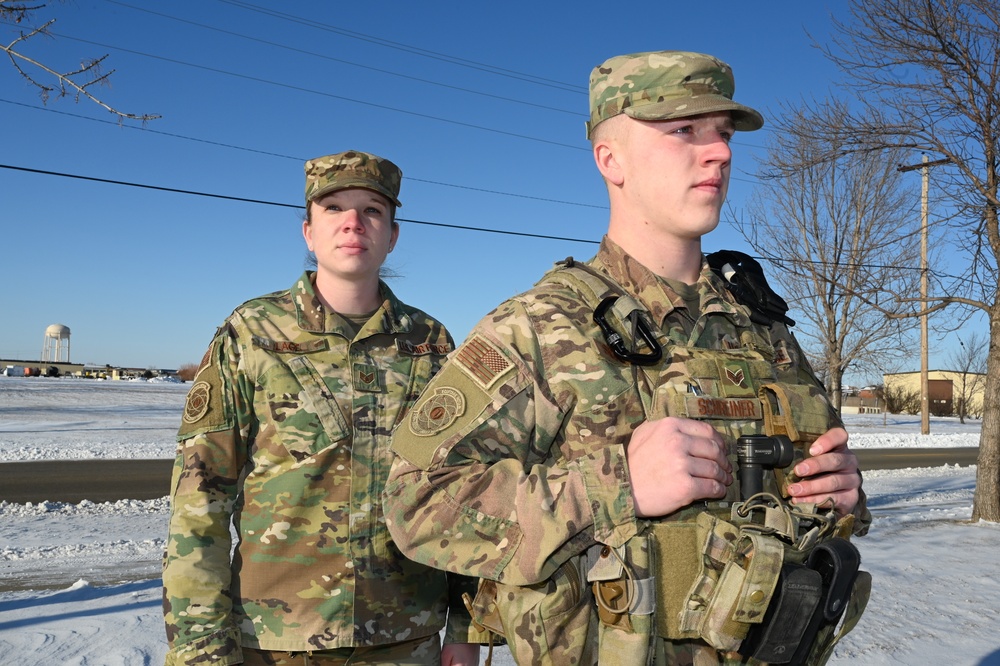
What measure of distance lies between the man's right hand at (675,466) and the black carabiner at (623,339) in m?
0.18

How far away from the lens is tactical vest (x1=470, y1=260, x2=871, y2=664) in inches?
55.0

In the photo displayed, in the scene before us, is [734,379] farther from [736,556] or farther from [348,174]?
[348,174]

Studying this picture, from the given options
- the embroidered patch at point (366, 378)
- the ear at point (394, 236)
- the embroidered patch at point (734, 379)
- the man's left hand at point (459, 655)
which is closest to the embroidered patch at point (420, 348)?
the embroidered patch at point (366, 378)

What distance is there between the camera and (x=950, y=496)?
12078mm

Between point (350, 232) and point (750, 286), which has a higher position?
point (350, 232)

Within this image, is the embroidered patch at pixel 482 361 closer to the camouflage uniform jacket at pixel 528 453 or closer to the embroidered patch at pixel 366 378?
the camouflage uniform jacket at pixel 528 453

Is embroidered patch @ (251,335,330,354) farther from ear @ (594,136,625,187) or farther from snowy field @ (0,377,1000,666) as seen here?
snowy field @ (0,377,1000,666)

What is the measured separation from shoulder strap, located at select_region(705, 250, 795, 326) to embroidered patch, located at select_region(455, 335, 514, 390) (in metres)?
0.65

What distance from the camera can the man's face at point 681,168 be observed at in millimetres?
1645

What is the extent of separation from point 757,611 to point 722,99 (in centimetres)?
102

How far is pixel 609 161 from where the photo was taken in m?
1.77

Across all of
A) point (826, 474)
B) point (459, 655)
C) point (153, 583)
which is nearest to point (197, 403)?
point (459, 655)

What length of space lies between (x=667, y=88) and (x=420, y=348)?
133 centimetres

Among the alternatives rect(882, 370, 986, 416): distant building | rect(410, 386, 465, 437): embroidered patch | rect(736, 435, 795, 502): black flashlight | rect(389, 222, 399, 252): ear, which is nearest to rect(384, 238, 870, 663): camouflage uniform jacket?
rect(410, 386, 465, 437): embroidered patch
